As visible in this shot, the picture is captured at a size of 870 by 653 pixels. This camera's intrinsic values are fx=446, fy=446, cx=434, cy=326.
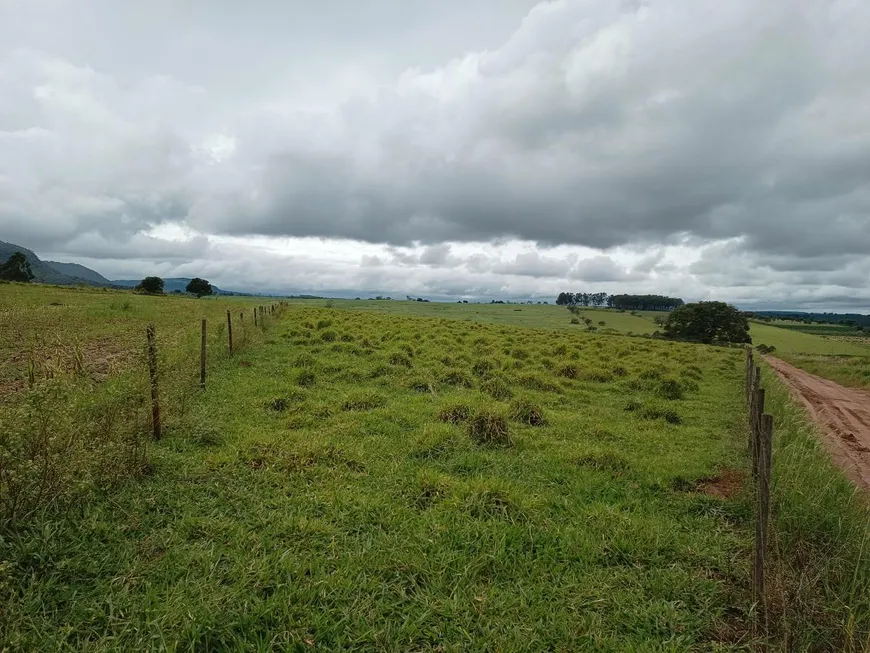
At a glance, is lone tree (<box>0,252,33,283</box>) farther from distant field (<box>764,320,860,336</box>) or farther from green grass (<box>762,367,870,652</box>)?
distant field (<box>764,320,860,336</box>)

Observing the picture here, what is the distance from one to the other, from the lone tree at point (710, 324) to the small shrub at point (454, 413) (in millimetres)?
61740

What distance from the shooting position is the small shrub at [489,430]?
968 cm

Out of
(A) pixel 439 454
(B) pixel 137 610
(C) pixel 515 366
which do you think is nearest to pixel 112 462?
(B) pixel 137 610

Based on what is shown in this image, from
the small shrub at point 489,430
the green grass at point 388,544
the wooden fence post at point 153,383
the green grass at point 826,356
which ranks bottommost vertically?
the green grass at point 826,356

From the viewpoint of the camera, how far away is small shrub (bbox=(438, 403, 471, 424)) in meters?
10.9

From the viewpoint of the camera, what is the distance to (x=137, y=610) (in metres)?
4.30

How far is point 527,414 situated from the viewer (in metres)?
11.9

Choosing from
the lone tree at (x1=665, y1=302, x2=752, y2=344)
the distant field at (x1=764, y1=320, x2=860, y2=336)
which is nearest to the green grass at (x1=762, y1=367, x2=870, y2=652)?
the lone tree at (x1=665, y1=302, x2=752, y2=344)

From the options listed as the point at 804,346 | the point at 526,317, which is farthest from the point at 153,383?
the point at 526,317

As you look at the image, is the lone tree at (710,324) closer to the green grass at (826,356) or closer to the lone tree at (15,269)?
the green grass at (826,356)

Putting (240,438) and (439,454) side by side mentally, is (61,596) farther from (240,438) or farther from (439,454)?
→ (439,454)

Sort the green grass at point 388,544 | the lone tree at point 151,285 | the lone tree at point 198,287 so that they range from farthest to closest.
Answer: the lone tree at point 198,287 → the lone tree at point 151,285 → the green grass at point 388,544

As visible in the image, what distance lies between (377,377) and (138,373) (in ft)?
24.9

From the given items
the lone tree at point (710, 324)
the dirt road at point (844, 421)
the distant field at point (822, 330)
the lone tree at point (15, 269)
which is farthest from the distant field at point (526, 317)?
the lone tree at point (15, 269)
